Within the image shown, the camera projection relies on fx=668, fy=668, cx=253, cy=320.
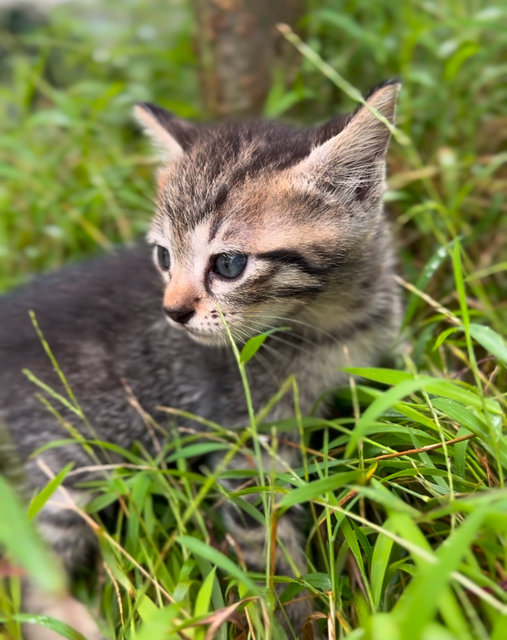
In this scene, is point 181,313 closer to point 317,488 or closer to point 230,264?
point 230,264

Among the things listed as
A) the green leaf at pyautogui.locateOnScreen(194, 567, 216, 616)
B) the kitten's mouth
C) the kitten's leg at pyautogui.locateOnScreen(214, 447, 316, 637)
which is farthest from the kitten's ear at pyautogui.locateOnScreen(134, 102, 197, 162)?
the green leaf at pyautogui.locateOnScreen(194, 567, 216, 616)

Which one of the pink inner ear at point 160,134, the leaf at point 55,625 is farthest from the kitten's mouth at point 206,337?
the leaf at point 55,625

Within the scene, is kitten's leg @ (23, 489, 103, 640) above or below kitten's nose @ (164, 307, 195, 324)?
below

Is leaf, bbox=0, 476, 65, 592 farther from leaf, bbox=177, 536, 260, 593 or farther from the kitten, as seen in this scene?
the kitten

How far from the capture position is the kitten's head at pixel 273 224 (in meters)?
1.80

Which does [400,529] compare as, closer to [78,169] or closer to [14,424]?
[14,424]

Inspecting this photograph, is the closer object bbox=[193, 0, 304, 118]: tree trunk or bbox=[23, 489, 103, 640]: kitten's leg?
bbox=[23, 489, 103, 640]: kitten's leg

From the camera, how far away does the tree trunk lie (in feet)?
11.0

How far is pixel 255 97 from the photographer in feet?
11.6

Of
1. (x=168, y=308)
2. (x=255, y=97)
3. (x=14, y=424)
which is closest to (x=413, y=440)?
(x=168, y=308)

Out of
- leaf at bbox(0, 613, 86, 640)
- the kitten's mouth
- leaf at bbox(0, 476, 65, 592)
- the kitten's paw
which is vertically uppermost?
the kitten's mouth

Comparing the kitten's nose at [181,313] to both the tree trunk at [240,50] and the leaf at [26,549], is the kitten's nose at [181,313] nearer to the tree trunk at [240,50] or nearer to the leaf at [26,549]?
the leaf at [26,549]

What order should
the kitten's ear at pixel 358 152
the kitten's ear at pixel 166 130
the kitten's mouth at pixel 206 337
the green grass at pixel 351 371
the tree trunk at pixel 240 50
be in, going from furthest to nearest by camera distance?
the tree trunk at pixel 240 50 < the kitten's ear at pixel 166 130 < the kitten's mouth at pixel 206 337 < the kitten's ear at pixel 358 152 < the green grass at pixel 351 371

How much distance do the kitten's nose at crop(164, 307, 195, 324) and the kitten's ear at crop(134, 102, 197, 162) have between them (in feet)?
1.91
